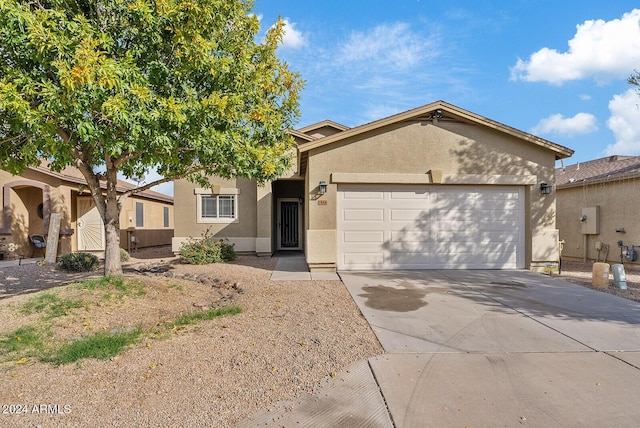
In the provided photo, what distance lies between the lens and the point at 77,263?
32.0 ft

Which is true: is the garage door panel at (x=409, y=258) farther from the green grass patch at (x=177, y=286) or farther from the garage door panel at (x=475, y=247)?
the green grass patch at (x=177, y=286)

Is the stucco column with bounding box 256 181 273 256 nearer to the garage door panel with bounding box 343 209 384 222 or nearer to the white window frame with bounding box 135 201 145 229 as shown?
the garage door panel with bounding box 343 209 384 222

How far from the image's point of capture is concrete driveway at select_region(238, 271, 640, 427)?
2.91 m

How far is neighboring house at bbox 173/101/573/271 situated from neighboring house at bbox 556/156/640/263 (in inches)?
120

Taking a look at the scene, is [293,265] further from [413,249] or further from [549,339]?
[549,339]

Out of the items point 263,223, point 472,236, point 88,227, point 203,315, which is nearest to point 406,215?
point 472,236

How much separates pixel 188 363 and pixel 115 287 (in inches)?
139

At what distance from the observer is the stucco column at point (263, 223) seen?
521 inches

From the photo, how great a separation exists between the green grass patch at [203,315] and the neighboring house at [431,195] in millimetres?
3871

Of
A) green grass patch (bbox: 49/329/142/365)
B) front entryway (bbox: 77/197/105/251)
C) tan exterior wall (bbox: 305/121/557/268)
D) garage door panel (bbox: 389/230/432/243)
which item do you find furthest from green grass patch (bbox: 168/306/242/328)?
front entryway (bbox: 77/197/105/251)

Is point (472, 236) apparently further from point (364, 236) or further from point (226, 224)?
point (226, 224)

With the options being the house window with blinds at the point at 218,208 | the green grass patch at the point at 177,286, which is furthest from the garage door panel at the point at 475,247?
the house window with blinds at the point at 218,208

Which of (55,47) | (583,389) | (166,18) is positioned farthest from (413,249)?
(55,47)

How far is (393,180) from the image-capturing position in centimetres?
948
